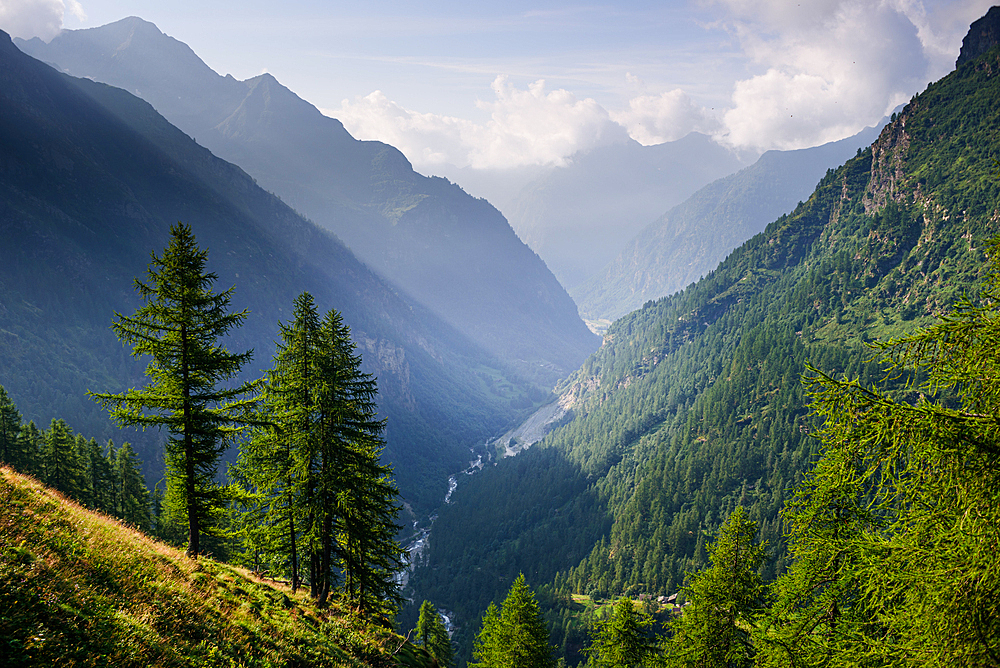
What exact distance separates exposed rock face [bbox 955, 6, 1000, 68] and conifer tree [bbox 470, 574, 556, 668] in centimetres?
24885

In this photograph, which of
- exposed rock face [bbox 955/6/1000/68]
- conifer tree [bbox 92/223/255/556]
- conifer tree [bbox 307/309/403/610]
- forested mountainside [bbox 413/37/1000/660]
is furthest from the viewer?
exposed rock face [bbox 955/6/1000/68]

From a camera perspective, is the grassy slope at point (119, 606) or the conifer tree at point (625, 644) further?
the conifer tree at point (625, 644)

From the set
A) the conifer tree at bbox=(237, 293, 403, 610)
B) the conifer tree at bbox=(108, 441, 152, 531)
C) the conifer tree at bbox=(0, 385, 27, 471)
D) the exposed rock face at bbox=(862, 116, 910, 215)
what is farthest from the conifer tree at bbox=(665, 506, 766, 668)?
the exposed rock face at bbox=(862, 116, 910, 215)

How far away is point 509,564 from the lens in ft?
391

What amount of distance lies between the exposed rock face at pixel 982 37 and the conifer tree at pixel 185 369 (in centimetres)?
25611


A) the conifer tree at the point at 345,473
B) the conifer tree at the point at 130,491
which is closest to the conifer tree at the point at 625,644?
the conifer tree at the point at 345,473

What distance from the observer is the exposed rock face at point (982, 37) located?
552ft

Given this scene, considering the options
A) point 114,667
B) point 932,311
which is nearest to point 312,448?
point 114,667

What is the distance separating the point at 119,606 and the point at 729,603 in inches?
901

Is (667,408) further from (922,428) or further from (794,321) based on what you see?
(922,428)

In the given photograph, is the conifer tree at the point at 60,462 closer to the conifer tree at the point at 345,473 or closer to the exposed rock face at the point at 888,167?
the conifer tree at the point at 345,473

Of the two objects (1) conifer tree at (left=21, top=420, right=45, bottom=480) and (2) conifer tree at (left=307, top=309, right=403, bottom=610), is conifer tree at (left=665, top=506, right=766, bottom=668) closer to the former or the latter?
(2) conifer tree at (left=307, top=309, right=403, bottom=610)

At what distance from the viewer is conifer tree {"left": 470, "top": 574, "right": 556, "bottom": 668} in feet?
90.5

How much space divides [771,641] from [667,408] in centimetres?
16085
